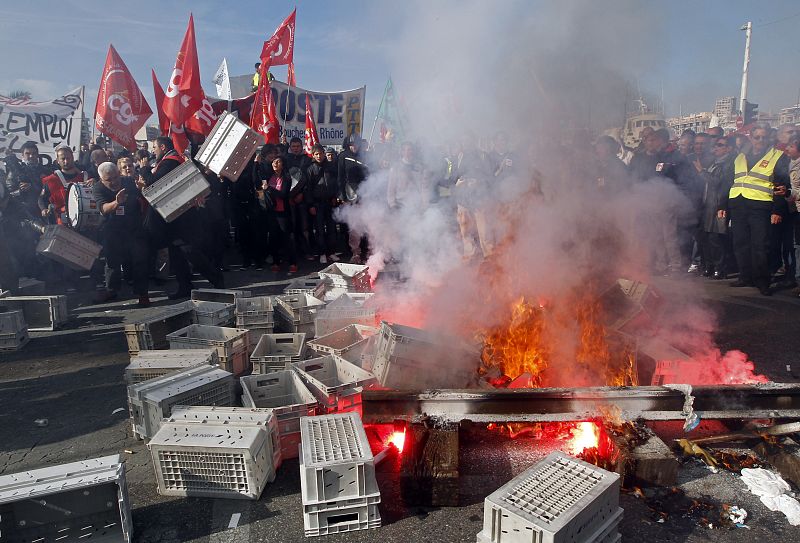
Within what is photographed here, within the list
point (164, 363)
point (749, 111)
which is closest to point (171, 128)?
point (164, 363)

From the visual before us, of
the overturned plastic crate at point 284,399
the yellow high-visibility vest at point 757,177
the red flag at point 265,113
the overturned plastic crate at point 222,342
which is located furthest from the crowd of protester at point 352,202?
the overturned plastic crate at point 222,342

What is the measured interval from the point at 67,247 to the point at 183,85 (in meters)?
3.74

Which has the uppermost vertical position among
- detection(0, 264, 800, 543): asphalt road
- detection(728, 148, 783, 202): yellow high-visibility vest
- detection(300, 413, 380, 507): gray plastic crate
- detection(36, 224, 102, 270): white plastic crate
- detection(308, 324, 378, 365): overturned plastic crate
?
detection(728, 148, 783, 202): yellow high-visibility vest

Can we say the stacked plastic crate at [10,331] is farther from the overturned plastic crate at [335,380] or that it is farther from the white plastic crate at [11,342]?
the overturned plastic crate at [335,380]

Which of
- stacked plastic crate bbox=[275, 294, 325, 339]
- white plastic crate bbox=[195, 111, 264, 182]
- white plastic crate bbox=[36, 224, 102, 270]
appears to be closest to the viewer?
stacked plastic crate bbox=[275, 294, 325, 339]

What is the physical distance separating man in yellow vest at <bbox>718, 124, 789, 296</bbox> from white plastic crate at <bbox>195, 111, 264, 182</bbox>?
7.55 m

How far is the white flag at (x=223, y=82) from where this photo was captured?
46.0ft

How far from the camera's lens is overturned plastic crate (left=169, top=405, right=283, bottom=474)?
370 cm

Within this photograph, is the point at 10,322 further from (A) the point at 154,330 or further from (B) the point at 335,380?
(B) the point at 335,380

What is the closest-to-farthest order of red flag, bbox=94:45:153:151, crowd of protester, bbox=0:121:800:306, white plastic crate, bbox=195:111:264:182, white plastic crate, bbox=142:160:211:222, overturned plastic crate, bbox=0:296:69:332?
1. overturned plastic crate, bbox=0:296:69:332
2. crowd of protester, bbox=0:121:800:306
3. white plastic crate, bbox=142:160:211:222
4. white plastic crate, bbox=195:111:264:182
5. red flag, bbox=94:45:153:151

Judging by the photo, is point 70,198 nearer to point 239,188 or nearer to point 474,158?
point 239,188

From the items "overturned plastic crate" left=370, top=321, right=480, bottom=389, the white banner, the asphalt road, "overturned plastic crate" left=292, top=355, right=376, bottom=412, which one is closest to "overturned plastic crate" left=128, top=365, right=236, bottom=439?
the asphalt road

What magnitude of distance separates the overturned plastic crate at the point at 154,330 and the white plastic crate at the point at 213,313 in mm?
157

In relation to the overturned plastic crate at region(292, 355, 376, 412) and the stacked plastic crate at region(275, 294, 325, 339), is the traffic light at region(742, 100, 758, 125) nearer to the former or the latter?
the stacked plastic crate at region(275, 294, 325, 339)
